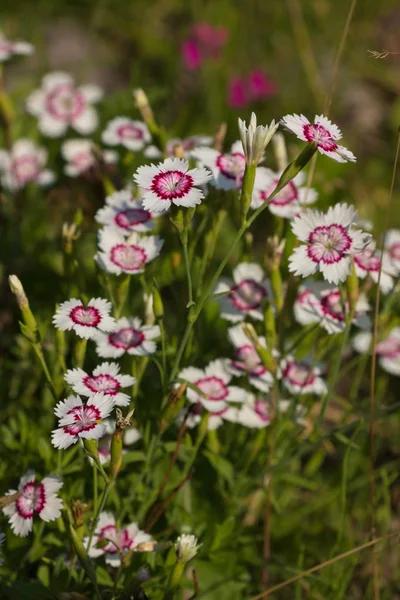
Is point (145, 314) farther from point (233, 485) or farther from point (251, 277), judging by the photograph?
point (233, 485)

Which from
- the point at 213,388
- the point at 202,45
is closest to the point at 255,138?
the point at 213,388

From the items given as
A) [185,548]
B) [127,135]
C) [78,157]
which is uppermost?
[127,135]

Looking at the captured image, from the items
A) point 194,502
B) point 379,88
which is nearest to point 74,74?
point 379,88

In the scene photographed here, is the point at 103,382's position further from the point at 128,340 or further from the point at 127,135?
the point at 127,135

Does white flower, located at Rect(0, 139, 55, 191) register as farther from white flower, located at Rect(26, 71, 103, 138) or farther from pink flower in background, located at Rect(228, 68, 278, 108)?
pink flower in background, located at Rect(228, 68, 278, 108)

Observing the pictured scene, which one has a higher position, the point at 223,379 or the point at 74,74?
the point at 74,74

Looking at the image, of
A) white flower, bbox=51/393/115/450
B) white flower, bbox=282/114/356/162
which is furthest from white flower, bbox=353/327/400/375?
white flower, bbox=51/393/115/450

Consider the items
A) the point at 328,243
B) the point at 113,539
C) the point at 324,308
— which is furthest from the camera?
the point at 324,308

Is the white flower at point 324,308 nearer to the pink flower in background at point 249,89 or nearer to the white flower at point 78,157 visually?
the white flower at point 78,157
